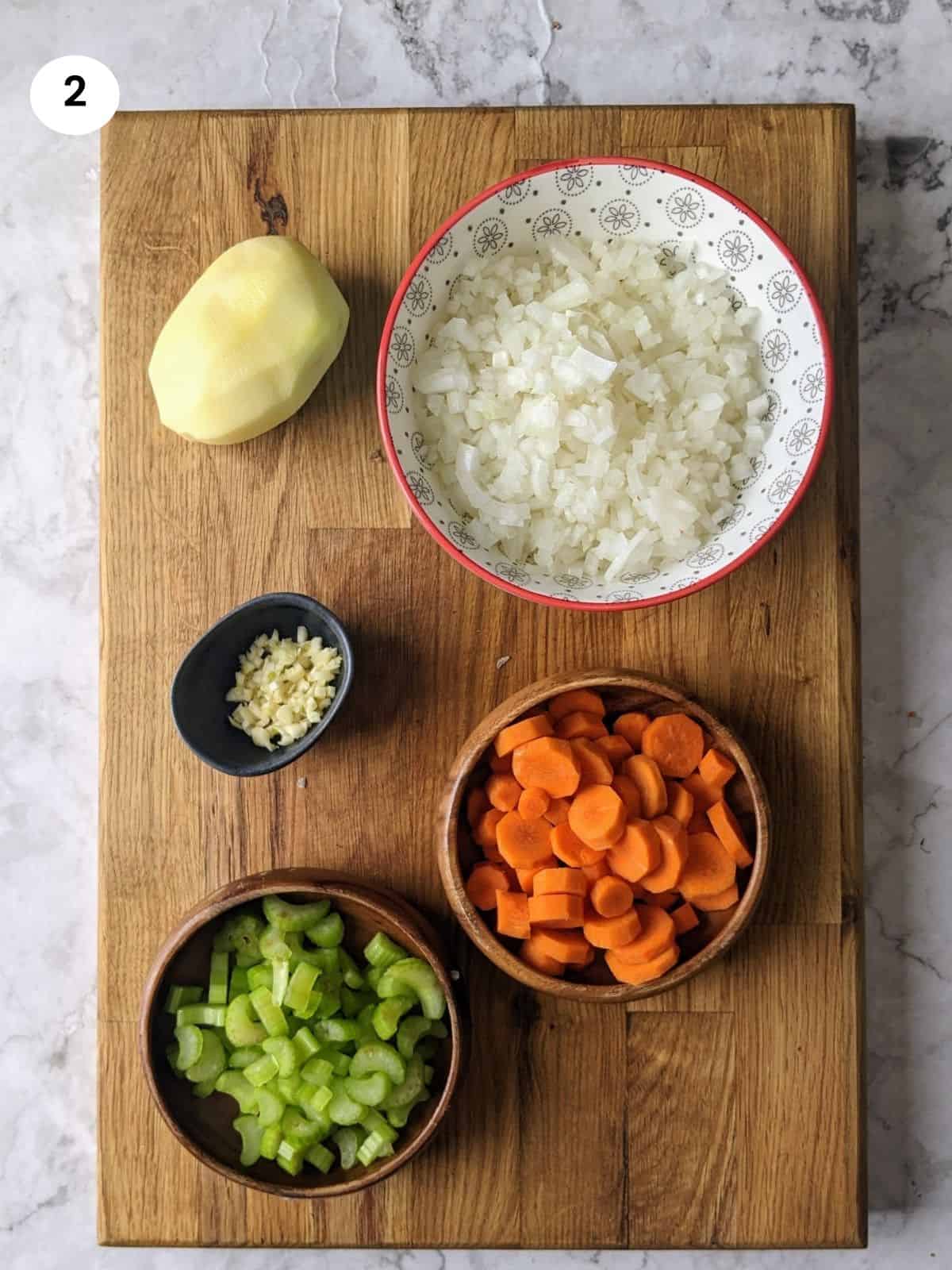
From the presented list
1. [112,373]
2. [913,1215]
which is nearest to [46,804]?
[112,373]

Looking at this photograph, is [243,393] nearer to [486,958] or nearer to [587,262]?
[587,262]

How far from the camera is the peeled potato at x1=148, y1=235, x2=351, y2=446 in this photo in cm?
152

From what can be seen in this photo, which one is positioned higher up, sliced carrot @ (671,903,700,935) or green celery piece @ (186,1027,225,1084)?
sliced carrot @ (671,903,700,935)

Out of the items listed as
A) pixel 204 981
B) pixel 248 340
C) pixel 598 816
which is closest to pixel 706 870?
pixel 598 816

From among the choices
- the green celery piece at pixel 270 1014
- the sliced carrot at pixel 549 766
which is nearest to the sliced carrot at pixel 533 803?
the sliced carrot at pixel 549 766

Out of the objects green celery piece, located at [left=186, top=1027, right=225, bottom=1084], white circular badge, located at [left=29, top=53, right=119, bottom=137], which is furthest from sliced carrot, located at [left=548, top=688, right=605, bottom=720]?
white circular badge, located at [left=29, top=53, right=119, bottom=137]

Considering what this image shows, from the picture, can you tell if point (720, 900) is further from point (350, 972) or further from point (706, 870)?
point (350, 972)

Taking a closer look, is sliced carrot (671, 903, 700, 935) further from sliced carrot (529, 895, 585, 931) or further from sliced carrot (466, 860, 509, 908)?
sliced carrot (466, 860, 509, 908)

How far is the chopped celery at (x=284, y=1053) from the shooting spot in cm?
151

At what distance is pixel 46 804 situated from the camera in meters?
1.84

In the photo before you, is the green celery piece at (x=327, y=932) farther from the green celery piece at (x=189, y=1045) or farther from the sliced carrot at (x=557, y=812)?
the sliced carrot at (x=557, y=812)

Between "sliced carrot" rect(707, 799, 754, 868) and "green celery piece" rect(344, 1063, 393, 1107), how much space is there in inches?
21.4

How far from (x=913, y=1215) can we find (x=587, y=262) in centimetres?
156

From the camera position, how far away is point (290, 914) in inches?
60.8
